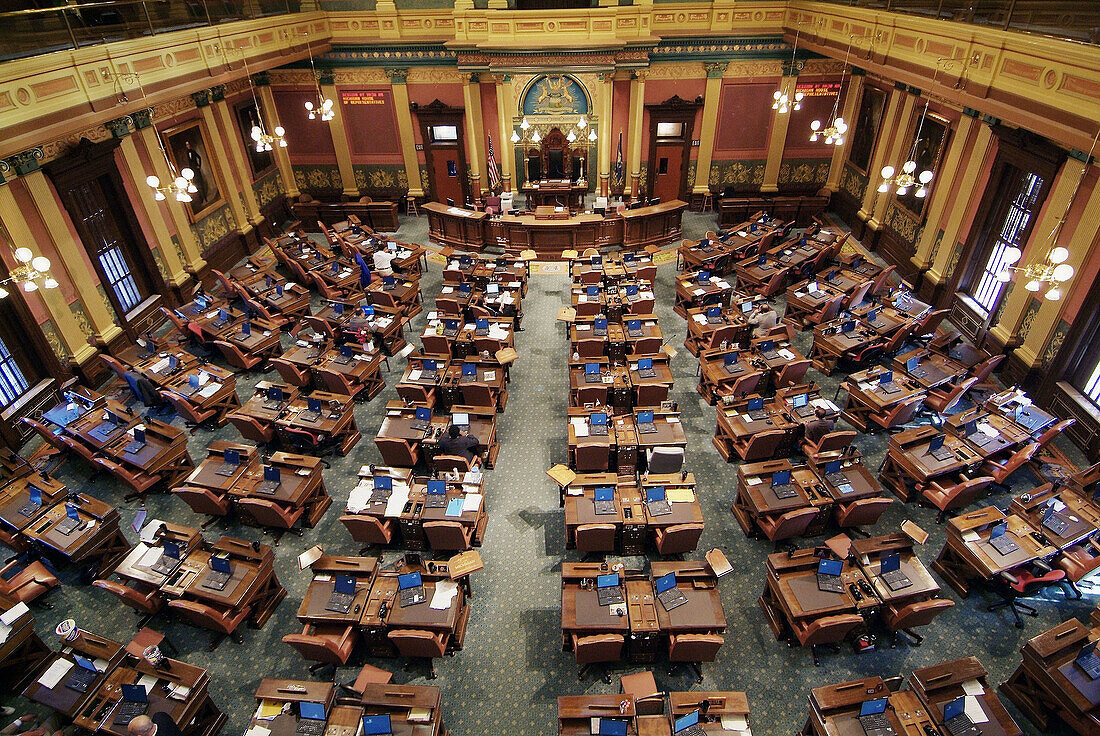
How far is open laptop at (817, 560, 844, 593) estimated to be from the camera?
736 centimetres

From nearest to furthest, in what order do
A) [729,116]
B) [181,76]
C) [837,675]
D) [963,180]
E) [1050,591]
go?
1. [837,675]
2. [1050,591]
3. [181,76]
4. [963,180]
5. [729,116]

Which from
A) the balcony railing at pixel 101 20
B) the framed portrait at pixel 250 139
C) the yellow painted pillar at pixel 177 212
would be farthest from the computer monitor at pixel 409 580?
the framed portrait at pixel 250 139

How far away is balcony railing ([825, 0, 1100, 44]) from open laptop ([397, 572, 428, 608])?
10.7 m

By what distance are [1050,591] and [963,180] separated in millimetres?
8790

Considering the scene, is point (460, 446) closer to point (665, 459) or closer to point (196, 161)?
point (665, 459)

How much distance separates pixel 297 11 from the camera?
55.8ft

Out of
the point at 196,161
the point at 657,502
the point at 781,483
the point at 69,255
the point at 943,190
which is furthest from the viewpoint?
the point at 196,161

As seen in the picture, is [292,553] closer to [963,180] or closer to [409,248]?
[409,248]

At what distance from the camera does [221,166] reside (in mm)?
16391

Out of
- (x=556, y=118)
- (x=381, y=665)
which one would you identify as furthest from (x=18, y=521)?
(x=556, y=118)

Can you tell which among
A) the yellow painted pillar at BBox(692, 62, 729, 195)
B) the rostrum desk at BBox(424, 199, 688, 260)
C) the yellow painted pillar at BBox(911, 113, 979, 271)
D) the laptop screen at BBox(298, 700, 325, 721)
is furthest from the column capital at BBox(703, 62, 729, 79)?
the laptop screen at BBox(298, 700, 325, 721)

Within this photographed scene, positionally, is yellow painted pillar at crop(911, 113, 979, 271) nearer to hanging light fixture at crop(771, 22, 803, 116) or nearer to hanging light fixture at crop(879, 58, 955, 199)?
hanging light fixture at crop(879, 58, 955, 199)

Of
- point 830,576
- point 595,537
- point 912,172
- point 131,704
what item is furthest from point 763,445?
point 131,704

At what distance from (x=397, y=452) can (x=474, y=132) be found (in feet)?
42.4
